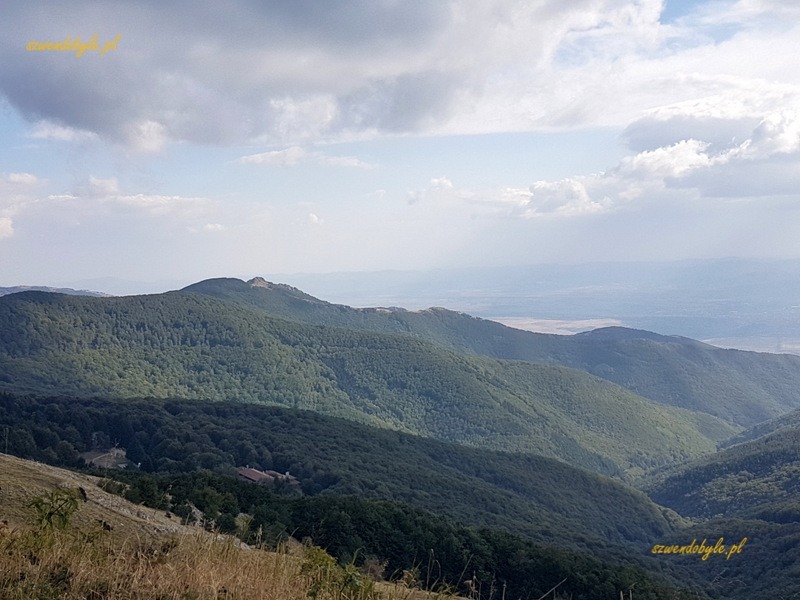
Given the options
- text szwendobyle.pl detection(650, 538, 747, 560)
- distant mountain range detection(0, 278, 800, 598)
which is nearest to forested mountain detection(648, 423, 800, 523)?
distant mountain range detection(0, 278, 800, 598)

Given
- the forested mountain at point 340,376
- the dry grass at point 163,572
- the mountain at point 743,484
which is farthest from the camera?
the forested mountain at point 340,376

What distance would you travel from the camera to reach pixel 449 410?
159 meters

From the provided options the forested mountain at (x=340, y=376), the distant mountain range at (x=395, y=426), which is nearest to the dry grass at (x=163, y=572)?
the distant mountain range at (x=395, y=426)

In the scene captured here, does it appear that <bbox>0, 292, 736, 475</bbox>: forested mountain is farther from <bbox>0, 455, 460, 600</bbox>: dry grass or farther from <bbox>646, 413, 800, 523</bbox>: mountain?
<bbox>0, 455, 460, 600</bbox>: dry grass

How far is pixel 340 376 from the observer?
163 metres

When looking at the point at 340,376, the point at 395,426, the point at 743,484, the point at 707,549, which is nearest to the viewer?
the point at 707,549

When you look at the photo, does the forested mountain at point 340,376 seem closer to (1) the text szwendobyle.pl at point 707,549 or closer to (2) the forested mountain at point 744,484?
(2) the forested mountain at point 744,484

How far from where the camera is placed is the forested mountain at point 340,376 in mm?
126562

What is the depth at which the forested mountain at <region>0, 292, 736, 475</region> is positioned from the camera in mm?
126562

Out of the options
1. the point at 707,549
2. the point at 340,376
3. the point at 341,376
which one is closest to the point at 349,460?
the point at 707,549

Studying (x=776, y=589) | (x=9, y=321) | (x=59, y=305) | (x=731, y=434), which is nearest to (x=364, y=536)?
(x=776, y=589)

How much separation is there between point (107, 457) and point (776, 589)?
52780 mm

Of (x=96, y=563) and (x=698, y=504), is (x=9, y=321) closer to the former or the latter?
(x=698, y=504)

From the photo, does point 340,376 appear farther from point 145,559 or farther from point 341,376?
point 145,559
